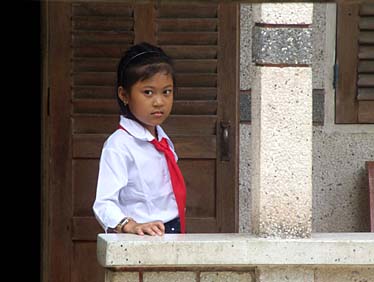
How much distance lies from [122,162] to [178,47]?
5.01ft

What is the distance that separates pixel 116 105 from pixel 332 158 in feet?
4.00

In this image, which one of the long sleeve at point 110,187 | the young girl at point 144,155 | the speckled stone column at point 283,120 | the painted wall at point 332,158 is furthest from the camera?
the painted wall at point 332,158

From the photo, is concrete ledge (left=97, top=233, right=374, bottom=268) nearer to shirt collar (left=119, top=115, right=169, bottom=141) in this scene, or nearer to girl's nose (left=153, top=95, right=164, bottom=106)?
shirt collar (left=119, top=115, right=169, bottom=141)

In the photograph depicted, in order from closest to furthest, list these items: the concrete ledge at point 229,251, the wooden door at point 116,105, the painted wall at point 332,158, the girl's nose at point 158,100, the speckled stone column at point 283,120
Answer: the concrete ledge at point 229,251
the speckled stone column at point 283,120
the girl's nose at point 158,100
the wooden door at point 116,105
the painted wall at point 332,158

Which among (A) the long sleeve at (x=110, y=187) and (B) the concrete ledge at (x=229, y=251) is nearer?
(B) the concrete ledge at (x=229, y=251)

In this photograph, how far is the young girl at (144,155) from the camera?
236 inches

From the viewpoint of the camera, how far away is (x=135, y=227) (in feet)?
19.1

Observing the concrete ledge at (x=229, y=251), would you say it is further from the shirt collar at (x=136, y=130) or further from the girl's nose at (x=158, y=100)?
the girl's nose at (x=158, y=100)

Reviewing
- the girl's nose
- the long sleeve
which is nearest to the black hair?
the girl's nose

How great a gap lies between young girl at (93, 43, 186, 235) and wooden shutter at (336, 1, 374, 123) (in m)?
1.56

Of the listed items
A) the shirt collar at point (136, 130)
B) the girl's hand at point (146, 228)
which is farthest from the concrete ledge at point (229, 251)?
the shirt collar at point (136, 130)

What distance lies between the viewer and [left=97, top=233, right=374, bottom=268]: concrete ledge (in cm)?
555

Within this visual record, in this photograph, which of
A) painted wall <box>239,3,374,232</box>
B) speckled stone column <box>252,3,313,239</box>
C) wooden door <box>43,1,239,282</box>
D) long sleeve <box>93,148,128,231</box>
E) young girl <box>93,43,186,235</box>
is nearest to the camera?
speckled stone column <box>252,3,313,239</box>

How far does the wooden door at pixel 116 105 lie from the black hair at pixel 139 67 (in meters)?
1.14
